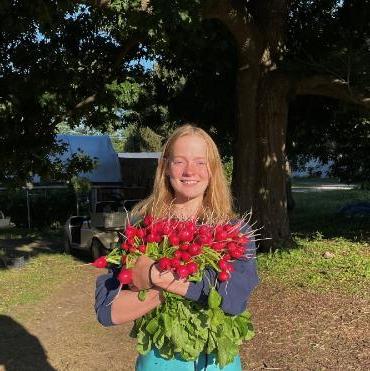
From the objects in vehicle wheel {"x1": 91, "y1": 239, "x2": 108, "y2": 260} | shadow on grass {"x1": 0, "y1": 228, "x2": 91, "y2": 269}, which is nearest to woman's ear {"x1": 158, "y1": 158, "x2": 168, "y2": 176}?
vehicle wheel {"x1": 91, "y1": 239, "x2": 108, "y2": 260}

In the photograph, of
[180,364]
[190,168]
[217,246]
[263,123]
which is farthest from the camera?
[263,123]

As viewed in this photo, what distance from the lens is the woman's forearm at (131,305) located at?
6.68 feet

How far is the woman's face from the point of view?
226 centimetres

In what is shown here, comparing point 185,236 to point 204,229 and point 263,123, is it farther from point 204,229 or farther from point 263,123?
Answer: point 263,123

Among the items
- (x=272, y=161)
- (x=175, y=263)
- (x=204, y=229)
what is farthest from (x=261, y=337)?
(x=272, y=161)

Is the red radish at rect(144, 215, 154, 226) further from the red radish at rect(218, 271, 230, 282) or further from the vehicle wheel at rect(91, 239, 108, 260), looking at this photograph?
the vehicle wheel at rect(91, 239, 108, 260)

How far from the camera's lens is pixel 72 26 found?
481 inches

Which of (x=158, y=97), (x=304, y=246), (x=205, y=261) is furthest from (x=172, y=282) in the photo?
(x=158, y=97)

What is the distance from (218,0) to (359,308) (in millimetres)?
4921

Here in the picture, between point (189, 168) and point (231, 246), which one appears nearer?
point (231, 246)

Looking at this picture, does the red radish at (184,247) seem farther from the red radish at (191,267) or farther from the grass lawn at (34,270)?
the grass lawn at (34,270)

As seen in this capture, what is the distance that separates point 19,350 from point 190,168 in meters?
4.58

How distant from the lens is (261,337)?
243 inches

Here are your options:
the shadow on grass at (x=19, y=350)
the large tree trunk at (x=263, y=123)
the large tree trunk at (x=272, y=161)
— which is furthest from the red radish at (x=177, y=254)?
the large tree trunk at (x=272, y=161)
